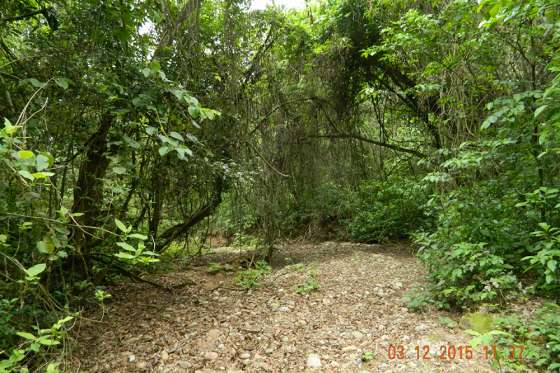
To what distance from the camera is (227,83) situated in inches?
127

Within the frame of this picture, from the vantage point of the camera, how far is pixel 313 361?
2.00 metres

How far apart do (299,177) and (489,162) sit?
2.57 m

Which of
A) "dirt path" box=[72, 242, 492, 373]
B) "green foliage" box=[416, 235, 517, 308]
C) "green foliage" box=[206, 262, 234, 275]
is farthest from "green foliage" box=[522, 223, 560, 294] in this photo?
"green foliage" box=[206, 262, 234, 275]

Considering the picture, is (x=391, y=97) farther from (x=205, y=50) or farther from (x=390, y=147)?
(x=205, y=50)

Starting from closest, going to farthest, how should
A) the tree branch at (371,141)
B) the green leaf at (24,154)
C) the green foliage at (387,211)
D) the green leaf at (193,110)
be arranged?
the green leaf at (24,154), the green leaf at (193,110), the tree branch at (371,141), the green foliage at (387,211)

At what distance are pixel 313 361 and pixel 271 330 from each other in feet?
1.67

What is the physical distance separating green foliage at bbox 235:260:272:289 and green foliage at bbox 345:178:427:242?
91.2 inches

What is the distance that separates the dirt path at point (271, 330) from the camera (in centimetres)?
198

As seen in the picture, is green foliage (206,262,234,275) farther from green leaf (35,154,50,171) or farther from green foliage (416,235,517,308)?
green leaf (35,154,50,171)

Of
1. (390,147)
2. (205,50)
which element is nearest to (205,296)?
(205,50)

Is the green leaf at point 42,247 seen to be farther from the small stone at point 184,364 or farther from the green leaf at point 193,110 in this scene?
the small stone at point 184,364

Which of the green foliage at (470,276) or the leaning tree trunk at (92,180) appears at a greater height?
the leaning tree trunk at (92,180)

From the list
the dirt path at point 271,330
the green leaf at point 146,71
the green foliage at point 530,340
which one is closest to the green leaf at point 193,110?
the green leaf at point 146,71
